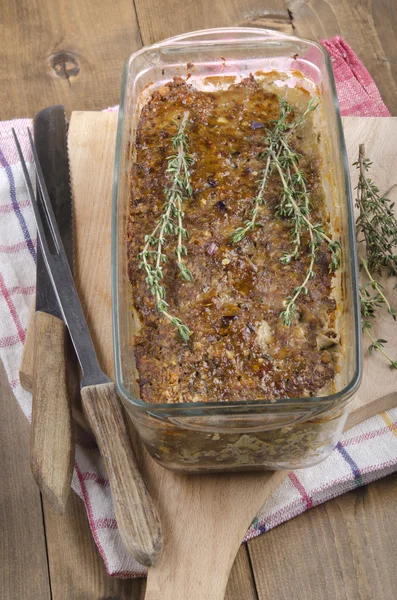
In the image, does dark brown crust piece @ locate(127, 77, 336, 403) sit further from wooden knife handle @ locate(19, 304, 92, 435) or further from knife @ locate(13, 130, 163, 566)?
wooden knife handle @ locate(19, 304, 92, 435)

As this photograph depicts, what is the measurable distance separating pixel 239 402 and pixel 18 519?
1003 mm

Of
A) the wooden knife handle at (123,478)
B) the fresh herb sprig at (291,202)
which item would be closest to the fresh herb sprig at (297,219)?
the fresh herb sprig at (291,202)

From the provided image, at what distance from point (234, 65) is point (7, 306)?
42.3 inches

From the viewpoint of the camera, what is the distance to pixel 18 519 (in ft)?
7.52

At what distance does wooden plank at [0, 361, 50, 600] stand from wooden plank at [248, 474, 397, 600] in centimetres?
64

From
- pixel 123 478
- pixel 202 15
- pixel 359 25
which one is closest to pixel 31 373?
pixel 123 478

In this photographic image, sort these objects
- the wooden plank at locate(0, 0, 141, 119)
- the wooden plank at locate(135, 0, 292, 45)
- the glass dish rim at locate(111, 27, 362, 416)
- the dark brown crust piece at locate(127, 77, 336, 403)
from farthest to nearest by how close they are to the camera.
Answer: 1. the wooden plank at locate(135, 0, 292, 45)
2. the wooden plank at locate(0, 0, 141, 119)
3. the dark brown crust piece at locate(127, 77, 336, 403)
4. the glass dish rim at locate(111, 27, 362, 416)

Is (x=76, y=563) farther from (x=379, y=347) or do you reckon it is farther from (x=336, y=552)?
(x=379, y=347)

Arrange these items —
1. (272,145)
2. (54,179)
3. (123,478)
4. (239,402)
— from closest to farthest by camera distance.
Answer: (239,402) → (123,478) → (272,145) → (54,179)

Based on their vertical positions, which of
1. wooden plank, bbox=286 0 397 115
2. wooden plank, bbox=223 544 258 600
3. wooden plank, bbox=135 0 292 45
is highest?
wooden plank, bbox=135 0 292 45

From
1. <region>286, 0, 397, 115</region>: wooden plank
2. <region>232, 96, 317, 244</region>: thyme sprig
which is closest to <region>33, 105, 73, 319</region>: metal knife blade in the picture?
<region>232, 96, 317, 244</region>: thyme sprig

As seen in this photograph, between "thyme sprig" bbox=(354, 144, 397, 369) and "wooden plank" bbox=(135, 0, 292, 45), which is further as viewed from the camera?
"wooden plank" bbox=(135, 0, 292, 45)

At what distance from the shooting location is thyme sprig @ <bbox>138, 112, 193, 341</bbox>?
1.94 meters

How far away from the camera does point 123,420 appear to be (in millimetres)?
2086
